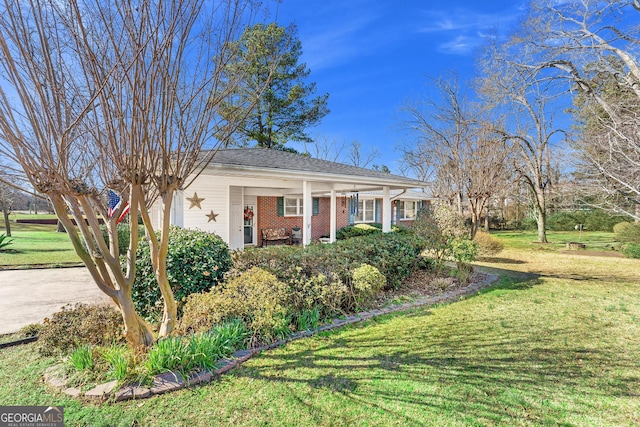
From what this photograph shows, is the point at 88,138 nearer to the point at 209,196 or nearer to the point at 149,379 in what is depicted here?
the point at 149,379

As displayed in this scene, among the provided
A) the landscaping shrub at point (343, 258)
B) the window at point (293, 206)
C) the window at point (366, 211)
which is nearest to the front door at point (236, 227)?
the window at point (293, 206)

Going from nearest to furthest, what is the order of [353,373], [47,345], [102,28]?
1. [102,28]
2. [353,373]
3. [47,345]

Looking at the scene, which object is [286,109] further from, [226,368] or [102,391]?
[102,391]

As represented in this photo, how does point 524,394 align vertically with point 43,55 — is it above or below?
below

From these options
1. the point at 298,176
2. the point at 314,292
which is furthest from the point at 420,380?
the point at 298,176

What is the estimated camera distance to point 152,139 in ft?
10.4

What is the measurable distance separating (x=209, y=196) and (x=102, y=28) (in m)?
7.01

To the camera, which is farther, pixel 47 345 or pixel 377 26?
pixel 377 26

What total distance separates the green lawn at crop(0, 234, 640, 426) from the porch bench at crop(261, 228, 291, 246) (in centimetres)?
974

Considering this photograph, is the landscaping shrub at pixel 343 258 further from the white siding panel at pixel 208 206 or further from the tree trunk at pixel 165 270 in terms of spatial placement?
the white siding panel at pixel 208 206

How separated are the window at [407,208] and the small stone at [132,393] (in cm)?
2310

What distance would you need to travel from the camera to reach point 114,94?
9.84ft

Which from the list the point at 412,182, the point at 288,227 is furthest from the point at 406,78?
the point at 288,227

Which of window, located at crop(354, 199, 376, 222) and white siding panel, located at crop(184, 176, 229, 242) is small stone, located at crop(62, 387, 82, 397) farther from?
window, located at crop(354, 199, 376, 222)
